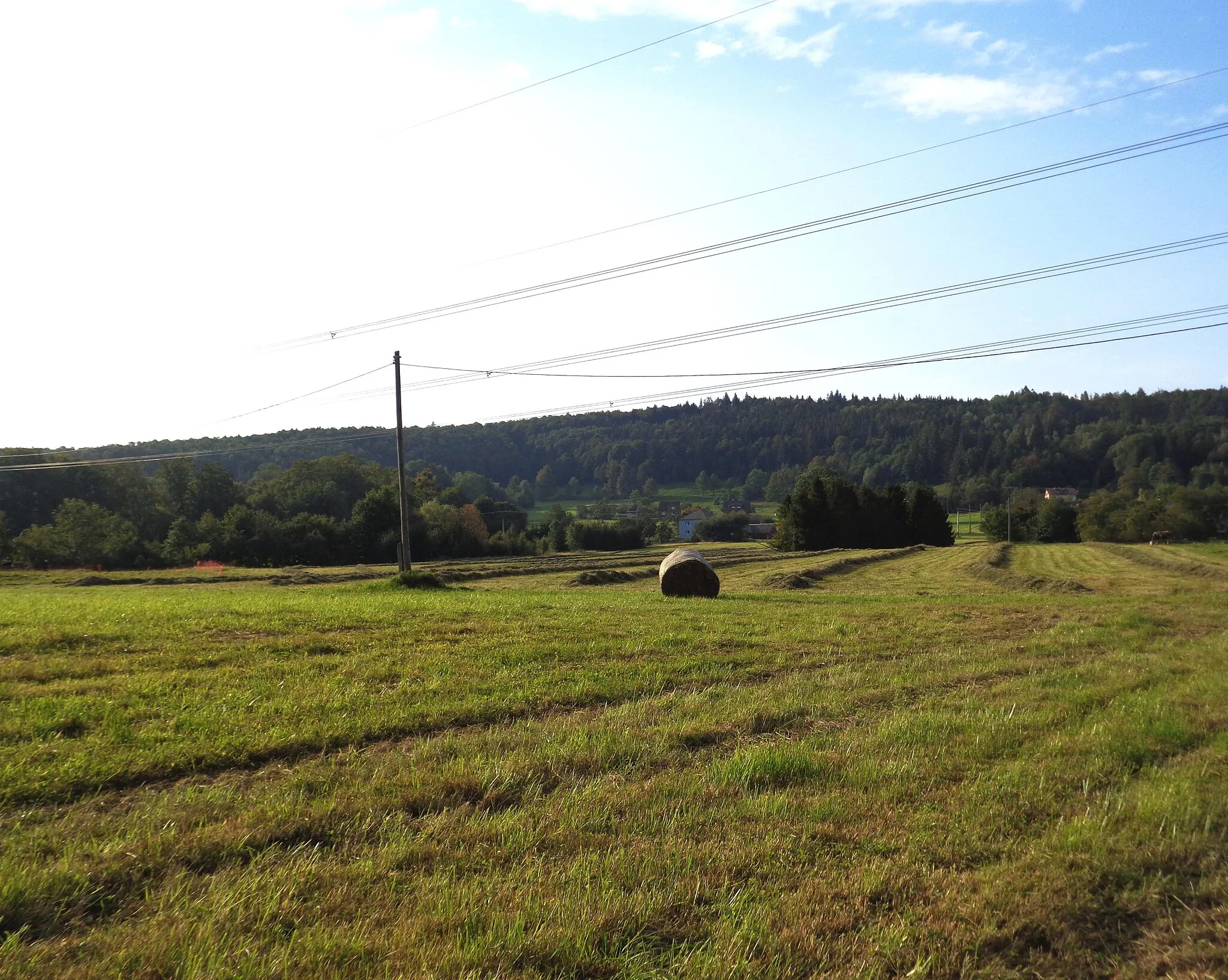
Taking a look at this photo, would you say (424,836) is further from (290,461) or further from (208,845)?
(290,461)

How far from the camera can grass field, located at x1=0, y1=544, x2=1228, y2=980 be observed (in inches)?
158

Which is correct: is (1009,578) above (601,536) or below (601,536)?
above

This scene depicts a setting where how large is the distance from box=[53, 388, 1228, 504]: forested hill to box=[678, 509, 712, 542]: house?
18066 millimetres

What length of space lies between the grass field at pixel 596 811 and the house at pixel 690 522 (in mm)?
114381

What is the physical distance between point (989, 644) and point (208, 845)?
519 inches

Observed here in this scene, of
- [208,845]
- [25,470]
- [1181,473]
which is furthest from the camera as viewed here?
[1181,473]

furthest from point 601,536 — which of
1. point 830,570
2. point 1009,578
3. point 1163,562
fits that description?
point 1009,578

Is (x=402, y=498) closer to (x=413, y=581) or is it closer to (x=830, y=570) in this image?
(x=413, y=581)

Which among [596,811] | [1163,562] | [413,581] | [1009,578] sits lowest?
[1163,562]

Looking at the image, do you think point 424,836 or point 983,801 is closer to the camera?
point 424,836

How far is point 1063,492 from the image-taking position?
133 m

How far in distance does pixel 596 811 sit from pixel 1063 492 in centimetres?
14578

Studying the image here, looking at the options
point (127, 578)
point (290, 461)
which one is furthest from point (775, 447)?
point (127, 578)

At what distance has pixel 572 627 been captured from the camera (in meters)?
15.4
